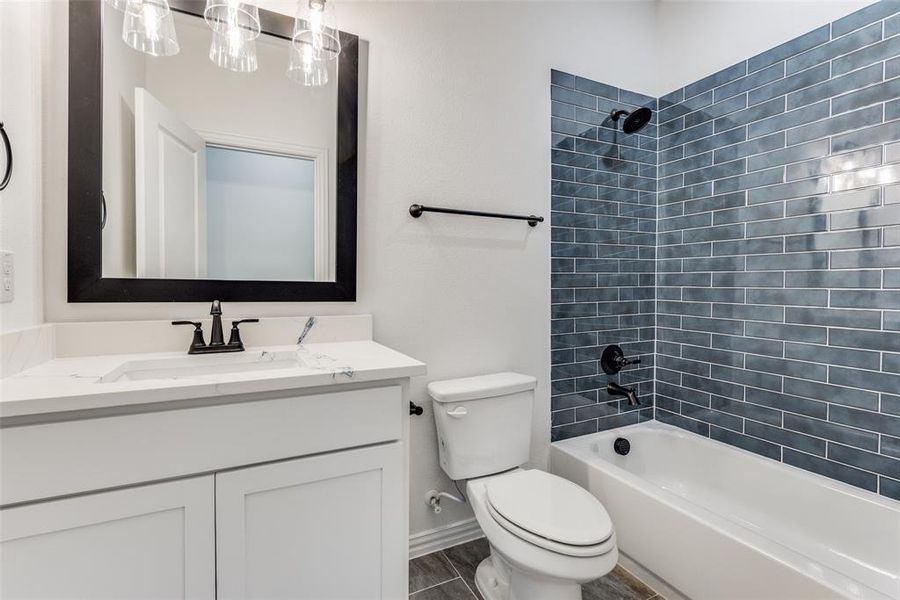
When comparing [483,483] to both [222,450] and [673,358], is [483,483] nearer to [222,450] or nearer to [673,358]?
[222,450]

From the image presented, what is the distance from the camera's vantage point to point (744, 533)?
1.25 m

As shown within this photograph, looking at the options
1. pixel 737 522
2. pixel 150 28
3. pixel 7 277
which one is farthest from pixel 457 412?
pixel 150 28

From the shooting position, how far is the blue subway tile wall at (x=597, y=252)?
195 cm

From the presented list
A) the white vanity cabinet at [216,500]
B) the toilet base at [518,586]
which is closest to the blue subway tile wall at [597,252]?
the toilet base at [518,586]

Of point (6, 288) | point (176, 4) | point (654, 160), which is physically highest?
point (176, 4)

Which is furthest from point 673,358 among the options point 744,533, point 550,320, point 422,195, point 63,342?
point 63,342

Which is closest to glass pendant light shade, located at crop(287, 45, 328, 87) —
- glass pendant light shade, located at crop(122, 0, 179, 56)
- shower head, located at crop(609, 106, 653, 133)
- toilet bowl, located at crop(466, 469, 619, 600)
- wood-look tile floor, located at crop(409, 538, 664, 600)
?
glass pendant light shade, located at crop(122, 0, 179, 56)

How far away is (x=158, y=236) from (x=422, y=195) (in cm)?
90

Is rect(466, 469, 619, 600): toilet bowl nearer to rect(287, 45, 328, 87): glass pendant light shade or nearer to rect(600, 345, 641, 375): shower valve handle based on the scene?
rect(600, 345, 641, 375): shower valve handle

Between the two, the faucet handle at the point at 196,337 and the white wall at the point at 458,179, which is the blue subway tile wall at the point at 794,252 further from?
the faucet handle at the point at 196,337

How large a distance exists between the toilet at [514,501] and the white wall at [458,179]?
0.58 ft

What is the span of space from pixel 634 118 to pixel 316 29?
1.44 m

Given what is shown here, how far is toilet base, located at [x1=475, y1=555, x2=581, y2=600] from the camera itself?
123 centimetres

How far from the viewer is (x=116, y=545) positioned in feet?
2.72
